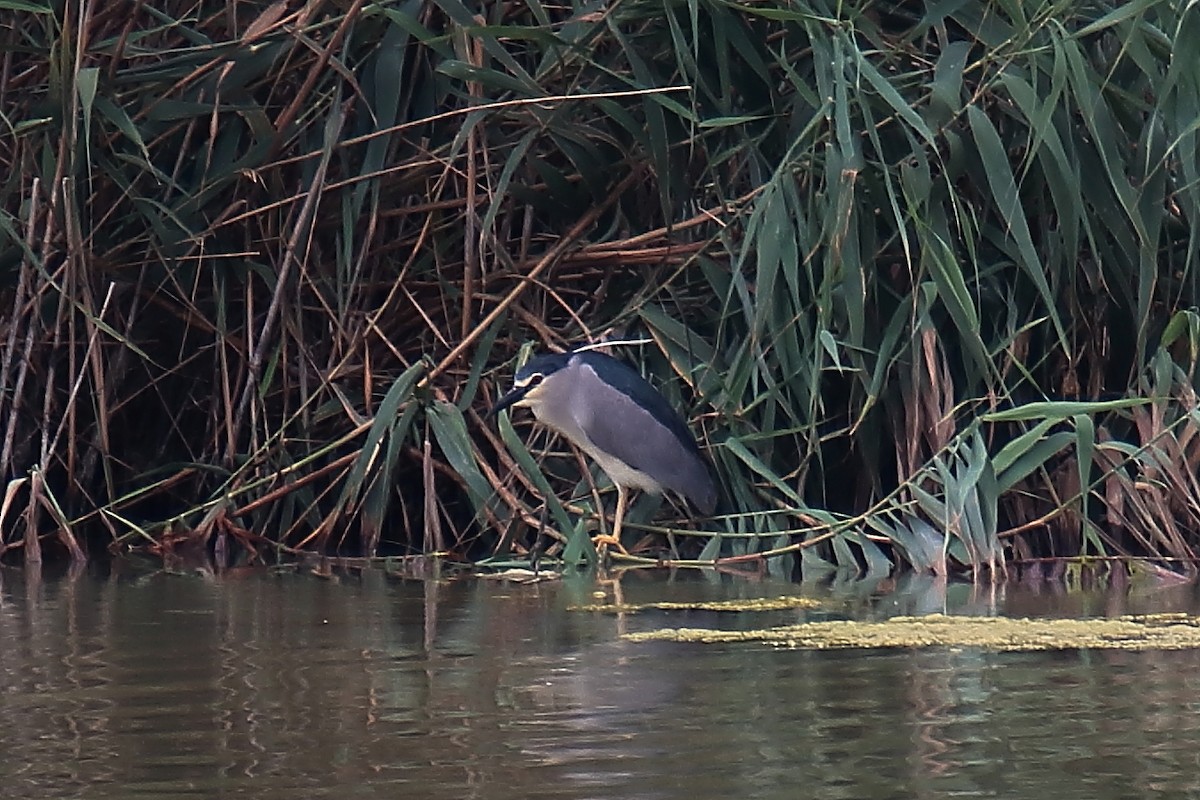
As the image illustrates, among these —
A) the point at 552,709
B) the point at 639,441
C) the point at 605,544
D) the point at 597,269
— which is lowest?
the point at 552,709

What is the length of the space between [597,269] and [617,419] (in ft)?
1.73

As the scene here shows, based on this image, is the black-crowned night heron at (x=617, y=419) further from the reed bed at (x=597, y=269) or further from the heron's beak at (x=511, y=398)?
the reed bed at (x=597, y=269)

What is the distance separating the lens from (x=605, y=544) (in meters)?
7.02

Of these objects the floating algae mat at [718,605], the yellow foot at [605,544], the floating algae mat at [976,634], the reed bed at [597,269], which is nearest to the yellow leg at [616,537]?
the yellow foot at [605,544]

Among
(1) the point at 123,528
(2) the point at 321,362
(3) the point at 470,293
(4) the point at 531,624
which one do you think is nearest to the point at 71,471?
(1) the point at 123,528

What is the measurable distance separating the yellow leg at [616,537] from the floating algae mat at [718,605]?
114cm

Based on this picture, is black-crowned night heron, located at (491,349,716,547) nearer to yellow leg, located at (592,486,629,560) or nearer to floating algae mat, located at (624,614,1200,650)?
yellow leg, located at (592,486,629,560)

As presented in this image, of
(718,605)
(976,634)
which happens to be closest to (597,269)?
(718,605)

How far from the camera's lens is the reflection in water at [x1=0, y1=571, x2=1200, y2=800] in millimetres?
3385

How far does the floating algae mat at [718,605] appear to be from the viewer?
5562 mm

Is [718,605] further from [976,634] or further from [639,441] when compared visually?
[639,441]

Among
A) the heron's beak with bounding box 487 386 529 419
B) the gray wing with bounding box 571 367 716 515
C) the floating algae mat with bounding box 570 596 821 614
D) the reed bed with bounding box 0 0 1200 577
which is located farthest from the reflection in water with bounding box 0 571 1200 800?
the heron's beak with bounding box 487 386 529 419

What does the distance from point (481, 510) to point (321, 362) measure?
2.84ft

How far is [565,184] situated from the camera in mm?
7090
